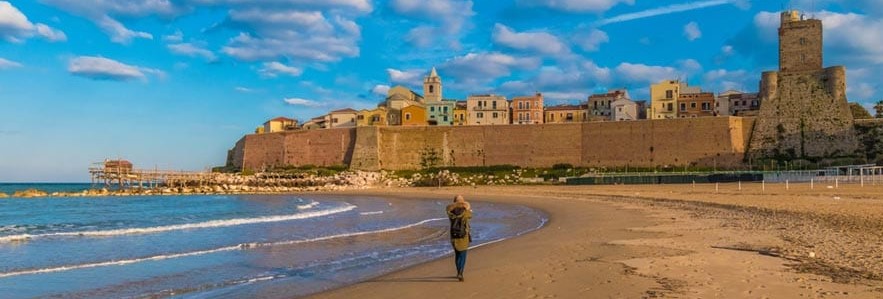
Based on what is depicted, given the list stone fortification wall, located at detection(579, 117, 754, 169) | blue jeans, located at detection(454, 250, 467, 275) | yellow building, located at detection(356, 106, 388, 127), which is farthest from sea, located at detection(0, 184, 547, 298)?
yellow building, located at detection(356, 106, 388, 127)

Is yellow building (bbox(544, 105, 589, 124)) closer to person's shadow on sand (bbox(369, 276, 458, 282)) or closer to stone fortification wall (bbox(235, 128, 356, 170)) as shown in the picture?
stone fortification wall (bbox(235, 128, 356, 170))

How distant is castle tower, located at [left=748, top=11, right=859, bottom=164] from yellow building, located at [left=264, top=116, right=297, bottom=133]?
5815cm

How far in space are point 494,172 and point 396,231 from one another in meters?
40.4

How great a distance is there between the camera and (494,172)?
57094 mm

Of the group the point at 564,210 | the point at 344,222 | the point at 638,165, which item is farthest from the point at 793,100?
the point at 344,222

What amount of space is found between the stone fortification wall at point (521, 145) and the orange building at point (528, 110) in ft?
38.7

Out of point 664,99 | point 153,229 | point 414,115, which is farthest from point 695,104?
point 153,229

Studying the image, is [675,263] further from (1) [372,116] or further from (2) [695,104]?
(1) [372,116]

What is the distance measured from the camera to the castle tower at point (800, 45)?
4666 centimetres

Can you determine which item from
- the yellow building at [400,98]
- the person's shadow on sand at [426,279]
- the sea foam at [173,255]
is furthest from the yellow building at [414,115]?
the person's shadow on sand at [426,279]

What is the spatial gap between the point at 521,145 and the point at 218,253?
47.7m

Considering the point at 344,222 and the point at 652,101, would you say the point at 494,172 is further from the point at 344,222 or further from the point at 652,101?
the point at 344,222

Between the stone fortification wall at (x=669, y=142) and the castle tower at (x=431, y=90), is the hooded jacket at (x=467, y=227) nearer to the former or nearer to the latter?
the stone fortification wall at (x=669, y=142)

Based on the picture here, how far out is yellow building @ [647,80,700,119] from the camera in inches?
2584
